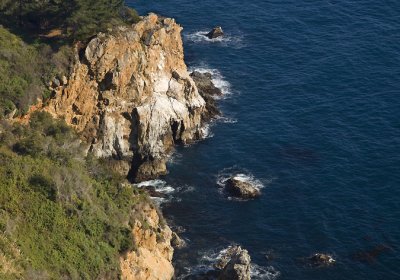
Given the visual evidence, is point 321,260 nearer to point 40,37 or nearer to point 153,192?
point 153,192

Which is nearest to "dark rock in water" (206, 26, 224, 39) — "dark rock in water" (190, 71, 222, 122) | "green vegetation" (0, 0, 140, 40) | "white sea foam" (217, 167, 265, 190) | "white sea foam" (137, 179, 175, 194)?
"dark rock in water" (190, 71, 222, 122)

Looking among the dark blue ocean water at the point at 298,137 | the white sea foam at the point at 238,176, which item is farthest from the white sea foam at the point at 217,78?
the white sea foam at the point at 238,176

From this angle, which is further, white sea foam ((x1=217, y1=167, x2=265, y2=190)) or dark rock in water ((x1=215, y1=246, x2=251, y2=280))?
white sea foam ((x1=217, y1=167, x2=265, y2=190))

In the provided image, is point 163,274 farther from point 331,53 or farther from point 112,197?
point 331,53

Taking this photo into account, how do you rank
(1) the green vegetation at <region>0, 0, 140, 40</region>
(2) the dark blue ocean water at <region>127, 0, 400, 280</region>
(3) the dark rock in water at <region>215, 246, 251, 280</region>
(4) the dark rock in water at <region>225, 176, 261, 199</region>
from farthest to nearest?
(4) the dark rock in water at <region>225, 176, 261, 199</region>
(1) the green vegetation at <region>0, 0, 140, 40</region>
(2) the dark blue ocean water at <region>127, 0, 400, 280</region>
(3) the dark rock in water at <region>215, 246, 251, 280</region>

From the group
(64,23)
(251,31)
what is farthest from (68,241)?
(251,31)

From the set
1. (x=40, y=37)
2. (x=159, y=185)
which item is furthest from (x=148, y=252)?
(x=40, y=37)

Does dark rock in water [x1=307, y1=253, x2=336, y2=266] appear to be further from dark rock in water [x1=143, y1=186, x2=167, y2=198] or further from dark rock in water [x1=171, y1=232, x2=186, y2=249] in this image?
dark rock in water [x1=143, y1=186, x2=167, y2=198]
